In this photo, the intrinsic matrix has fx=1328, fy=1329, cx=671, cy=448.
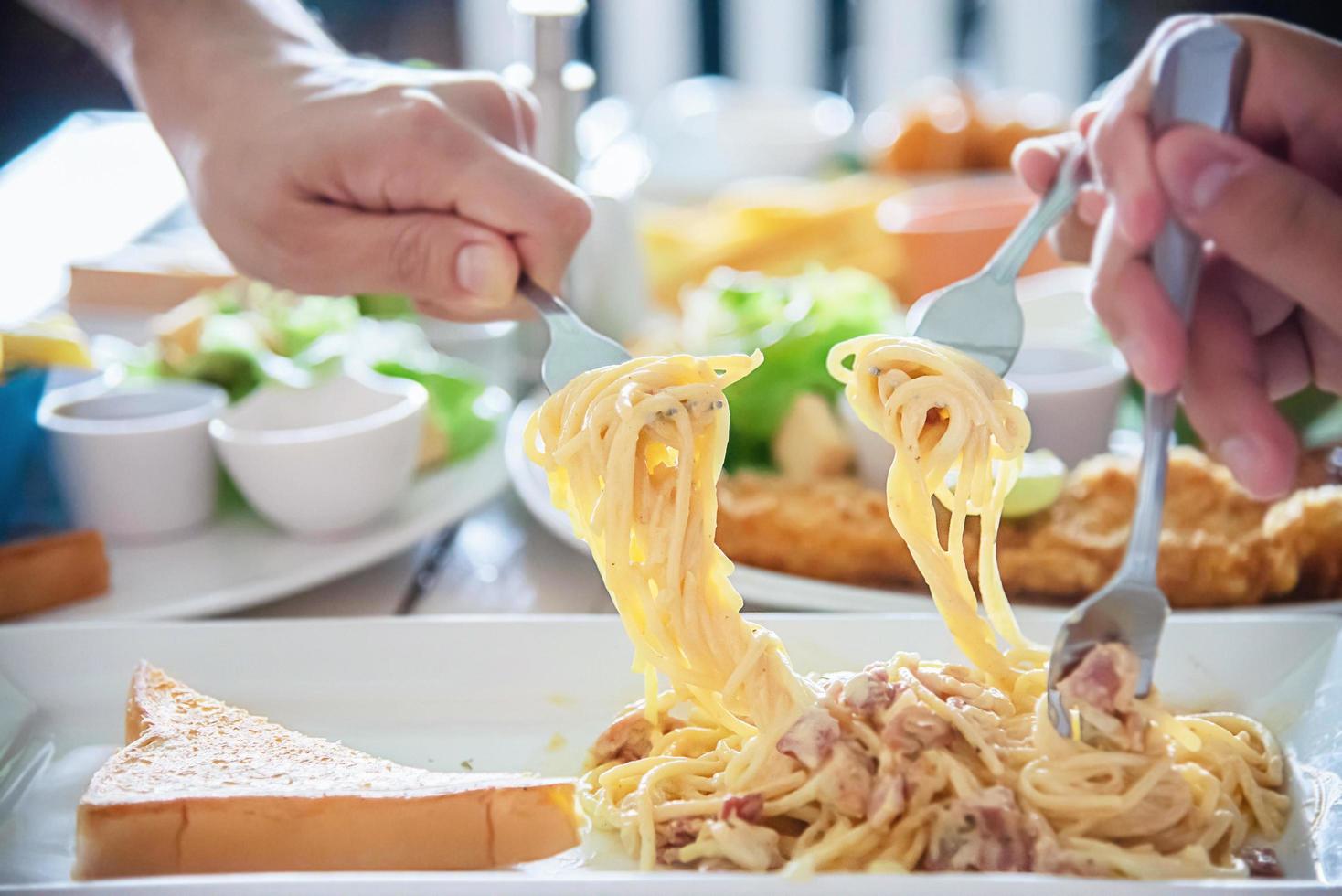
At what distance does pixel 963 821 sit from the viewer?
5.57ft

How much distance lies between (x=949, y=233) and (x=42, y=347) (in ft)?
8.04

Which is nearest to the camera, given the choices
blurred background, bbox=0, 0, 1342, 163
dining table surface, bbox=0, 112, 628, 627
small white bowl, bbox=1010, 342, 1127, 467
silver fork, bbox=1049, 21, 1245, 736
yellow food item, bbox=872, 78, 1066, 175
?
silver fork, bbox=1049, 21, 1245, 736

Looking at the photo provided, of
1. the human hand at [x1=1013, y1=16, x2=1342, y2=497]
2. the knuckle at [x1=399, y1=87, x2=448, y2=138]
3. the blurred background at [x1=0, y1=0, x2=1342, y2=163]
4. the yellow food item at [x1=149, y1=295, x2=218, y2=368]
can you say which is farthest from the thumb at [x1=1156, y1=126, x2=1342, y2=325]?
the blurred background at [x1=0, y1=0, x2=1342, y2=163]

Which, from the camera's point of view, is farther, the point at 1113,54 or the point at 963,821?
the point at 1113,54

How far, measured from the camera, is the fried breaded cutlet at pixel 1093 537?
2463 millimetres

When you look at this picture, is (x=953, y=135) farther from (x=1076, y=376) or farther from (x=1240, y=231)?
(x=1240, y=231)

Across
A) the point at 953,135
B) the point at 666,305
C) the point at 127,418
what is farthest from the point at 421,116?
the point at 953,135

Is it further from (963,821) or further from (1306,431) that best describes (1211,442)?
(963,821)

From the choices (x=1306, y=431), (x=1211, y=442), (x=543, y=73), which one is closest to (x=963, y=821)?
(x=1211, y=442)

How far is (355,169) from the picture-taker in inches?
92.6

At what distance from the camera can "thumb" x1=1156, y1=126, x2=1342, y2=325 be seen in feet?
6.77

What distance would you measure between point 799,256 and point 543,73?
109 cm

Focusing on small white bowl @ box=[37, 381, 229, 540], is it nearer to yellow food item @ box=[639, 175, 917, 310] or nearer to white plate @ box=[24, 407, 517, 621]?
white plate @ box=[24, 407, 517, 621]

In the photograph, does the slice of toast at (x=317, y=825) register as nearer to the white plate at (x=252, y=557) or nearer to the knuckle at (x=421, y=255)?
the white plate at (x=252, y=557)
